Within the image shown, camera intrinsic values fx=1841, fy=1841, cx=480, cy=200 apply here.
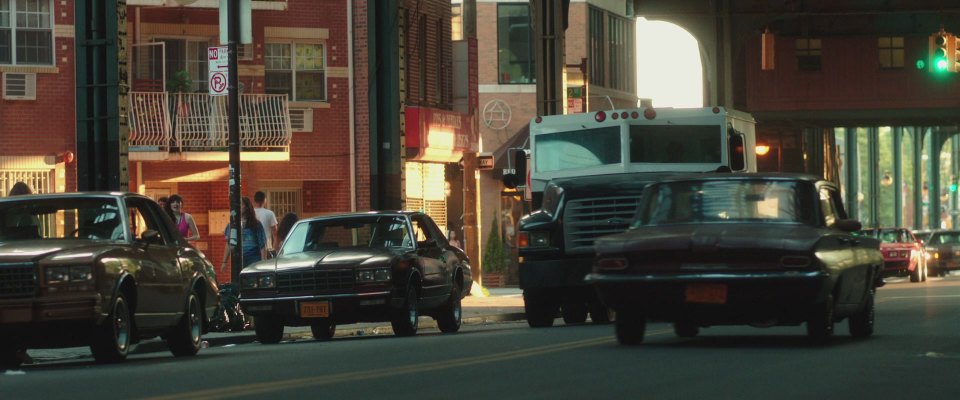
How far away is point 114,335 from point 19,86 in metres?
22.2

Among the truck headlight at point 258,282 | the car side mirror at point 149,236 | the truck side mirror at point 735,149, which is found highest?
the truck side mirror at point 735,149

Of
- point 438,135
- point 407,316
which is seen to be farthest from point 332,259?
point 438,135

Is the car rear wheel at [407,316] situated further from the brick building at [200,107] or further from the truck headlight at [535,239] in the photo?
the brick building at [200,107]

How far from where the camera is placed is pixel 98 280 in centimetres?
1534

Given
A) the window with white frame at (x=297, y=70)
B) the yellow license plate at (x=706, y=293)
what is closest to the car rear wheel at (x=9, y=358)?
the yellow license plate at (x=706, y=293)

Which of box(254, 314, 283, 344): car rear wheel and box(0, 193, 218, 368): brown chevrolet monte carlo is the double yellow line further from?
box(254, 314, 283, 344): car rear wheel

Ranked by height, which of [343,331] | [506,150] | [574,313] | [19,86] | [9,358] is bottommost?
[343,331]

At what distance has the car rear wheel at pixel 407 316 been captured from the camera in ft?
68.2

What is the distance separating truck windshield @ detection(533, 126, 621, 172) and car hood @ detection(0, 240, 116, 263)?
9.86m

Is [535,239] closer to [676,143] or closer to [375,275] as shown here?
[375,275]

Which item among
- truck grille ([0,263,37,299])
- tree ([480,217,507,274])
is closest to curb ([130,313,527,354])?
truck grille ([0,263,37,299])

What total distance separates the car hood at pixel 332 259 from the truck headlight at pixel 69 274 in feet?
17.7

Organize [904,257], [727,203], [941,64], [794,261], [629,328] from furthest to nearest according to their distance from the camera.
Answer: [904,257] → [941,64] → [727,203] → [629,328] → [794,261]

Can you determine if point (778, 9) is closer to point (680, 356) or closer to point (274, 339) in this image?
point (274, 339)
